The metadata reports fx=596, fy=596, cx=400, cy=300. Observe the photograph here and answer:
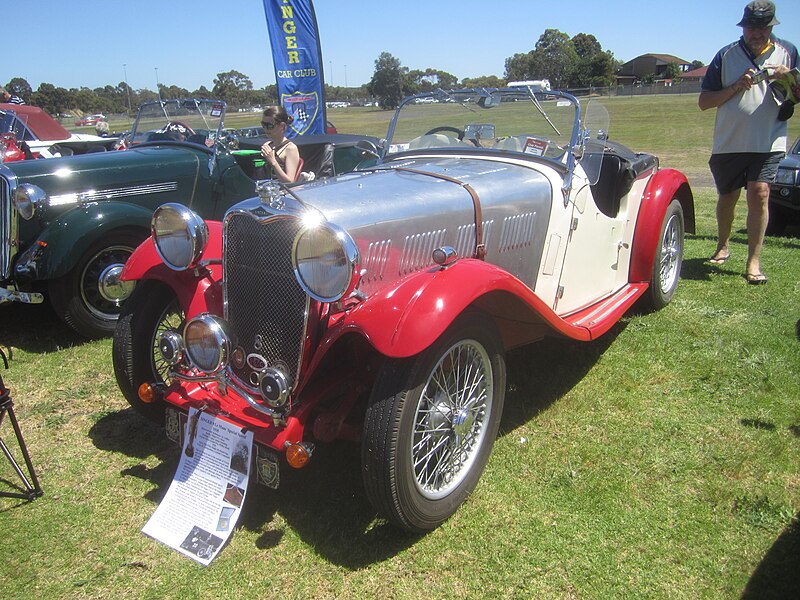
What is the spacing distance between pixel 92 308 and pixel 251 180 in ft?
6.96

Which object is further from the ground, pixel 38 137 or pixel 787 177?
pixel 787 177

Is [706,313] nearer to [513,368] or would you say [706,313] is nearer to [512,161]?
[513,368]

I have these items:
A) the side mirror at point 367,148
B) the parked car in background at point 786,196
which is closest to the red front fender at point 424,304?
the side mirror at point 367,148

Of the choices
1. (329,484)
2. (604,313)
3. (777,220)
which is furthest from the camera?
(777,220)

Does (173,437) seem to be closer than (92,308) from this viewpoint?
Yes

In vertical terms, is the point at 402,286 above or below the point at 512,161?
below

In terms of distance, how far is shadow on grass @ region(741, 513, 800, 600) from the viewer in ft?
7.04

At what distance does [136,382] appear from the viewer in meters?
2.96

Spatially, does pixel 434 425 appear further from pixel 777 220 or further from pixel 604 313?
pixel 777 220

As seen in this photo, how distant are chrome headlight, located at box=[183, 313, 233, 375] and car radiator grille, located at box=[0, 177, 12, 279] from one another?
2.75 metres

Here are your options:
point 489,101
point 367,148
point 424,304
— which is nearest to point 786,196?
point 367,148

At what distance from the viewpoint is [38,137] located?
33.6ft

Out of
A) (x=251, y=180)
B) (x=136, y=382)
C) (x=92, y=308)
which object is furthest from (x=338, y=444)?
(x=251, y=180)

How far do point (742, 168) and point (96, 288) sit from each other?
214 inches
